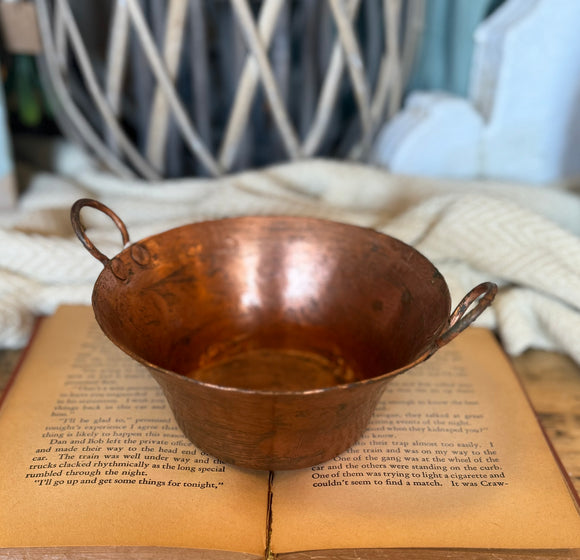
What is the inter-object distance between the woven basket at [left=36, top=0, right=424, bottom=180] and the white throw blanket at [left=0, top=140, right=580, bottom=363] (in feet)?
0.12

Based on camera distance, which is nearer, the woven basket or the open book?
the open book

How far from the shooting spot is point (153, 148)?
0.71 meters

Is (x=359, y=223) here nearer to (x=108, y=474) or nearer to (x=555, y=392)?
(x=555, y=392)

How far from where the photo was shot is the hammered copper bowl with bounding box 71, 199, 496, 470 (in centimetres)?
40

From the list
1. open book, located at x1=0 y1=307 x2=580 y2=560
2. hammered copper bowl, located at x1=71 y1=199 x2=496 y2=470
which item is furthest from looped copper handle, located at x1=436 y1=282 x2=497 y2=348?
open book, located at x1=0 y1=307 x2=580 y2=560

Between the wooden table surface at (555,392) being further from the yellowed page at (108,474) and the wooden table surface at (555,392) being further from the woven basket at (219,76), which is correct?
the woven basket at (219,76)

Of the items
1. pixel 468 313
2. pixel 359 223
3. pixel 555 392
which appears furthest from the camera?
pixel 359 223

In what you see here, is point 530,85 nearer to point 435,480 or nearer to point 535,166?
point 535,166

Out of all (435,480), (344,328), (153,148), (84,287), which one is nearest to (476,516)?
(435,480)

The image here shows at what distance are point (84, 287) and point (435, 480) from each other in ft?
1.13

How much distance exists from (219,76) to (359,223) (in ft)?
0.67

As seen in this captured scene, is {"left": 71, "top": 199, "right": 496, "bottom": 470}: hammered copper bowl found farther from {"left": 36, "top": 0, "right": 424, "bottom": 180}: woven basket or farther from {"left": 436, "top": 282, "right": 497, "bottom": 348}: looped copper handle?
{"left": 36, "top": 0, "right": 424, "bottom": 180}: woven basket

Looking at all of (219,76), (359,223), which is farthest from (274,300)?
(219,76)

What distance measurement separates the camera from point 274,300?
1.82ft
